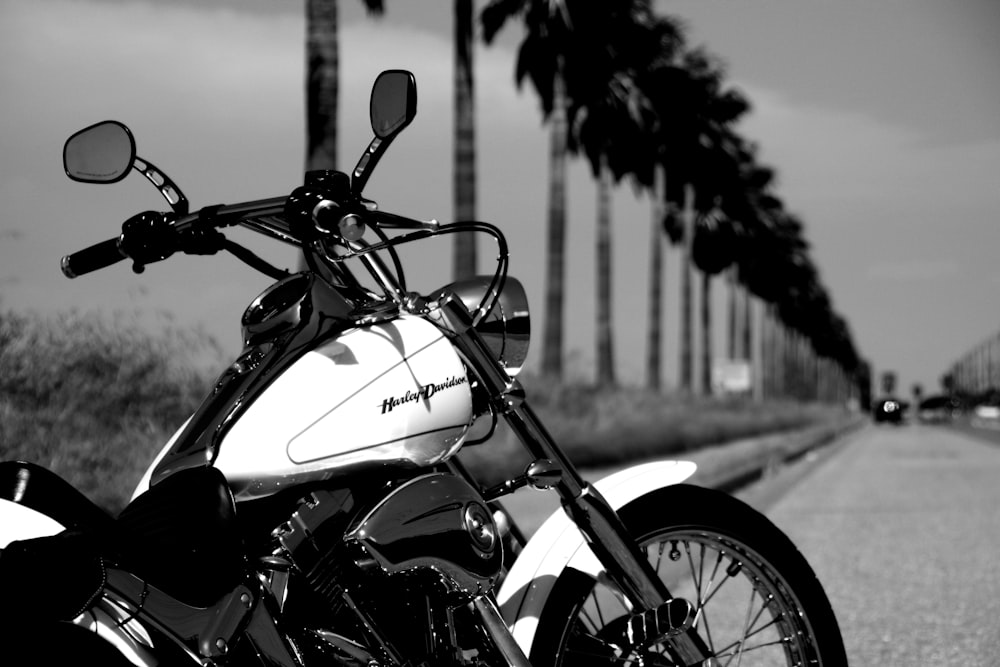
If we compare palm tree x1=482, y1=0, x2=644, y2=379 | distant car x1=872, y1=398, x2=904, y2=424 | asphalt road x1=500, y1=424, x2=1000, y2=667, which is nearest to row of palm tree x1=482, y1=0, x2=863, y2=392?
palm tree x1=482, y1=0, x2=644, y2=379

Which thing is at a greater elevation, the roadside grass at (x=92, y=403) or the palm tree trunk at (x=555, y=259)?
the palm tree trunk at (x=555, y=259)

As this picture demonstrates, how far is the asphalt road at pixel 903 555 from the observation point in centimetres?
503

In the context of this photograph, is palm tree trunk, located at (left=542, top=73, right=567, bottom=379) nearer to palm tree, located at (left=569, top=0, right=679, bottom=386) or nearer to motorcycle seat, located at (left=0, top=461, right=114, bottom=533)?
palm tree, located at (left=569, top=0, right=679, bottom=386)

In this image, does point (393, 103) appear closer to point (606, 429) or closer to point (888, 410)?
point (888, 410)

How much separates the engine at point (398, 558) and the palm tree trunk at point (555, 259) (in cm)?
2016

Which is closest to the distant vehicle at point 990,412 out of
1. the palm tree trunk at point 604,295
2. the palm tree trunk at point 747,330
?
the palm tree trunk at point 747,330

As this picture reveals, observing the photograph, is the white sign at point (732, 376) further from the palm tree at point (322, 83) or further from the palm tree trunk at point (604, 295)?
the palm tree at point (322, 83)

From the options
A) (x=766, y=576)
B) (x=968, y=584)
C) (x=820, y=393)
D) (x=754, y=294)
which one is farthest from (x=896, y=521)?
(x=820, y=393)

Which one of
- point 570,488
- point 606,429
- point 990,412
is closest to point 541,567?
point 570,488

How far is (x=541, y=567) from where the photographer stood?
253 centimetres

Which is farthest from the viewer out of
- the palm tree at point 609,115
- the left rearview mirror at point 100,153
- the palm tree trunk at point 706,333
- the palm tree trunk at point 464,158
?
the palm tree trunk at point 706,333

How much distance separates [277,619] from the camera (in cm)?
216

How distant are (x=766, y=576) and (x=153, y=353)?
565 cm

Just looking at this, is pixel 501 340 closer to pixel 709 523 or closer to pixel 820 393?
pixel 709 523
